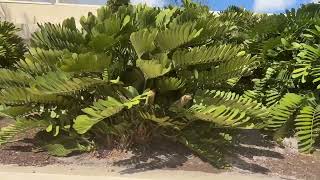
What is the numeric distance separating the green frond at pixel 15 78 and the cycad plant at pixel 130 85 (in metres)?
0.01

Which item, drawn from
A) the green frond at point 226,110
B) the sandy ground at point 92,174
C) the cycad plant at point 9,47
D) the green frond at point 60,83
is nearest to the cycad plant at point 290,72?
the green frond at point 226,110

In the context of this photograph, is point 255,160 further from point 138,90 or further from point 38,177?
point 38,177

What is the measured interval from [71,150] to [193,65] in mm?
1764

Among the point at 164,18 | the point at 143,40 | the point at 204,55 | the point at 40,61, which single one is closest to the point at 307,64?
the point at 204,55

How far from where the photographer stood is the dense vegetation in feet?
20.8

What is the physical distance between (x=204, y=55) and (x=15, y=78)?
2264 millimetres

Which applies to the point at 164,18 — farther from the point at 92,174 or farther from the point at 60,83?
the point at 92,174

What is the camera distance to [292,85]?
7.77m

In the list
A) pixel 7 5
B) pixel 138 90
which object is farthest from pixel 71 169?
pixel 7 5

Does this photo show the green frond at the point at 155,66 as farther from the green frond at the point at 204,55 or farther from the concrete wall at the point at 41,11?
the concrete wall at the point at 41,11

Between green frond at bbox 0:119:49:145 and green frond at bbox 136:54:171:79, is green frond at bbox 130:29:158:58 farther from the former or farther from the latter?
green frond at bbox 0:119:49:145

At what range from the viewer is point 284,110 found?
738 centimetres

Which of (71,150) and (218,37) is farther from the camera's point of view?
(218,37)

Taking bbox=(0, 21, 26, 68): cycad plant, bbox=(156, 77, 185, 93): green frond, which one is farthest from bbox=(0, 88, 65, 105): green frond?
bbox=(0, 21, 26, 68): cycad plant
